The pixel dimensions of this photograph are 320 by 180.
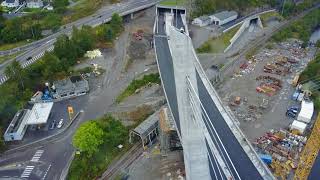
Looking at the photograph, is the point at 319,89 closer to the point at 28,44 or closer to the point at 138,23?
the point at 138,23

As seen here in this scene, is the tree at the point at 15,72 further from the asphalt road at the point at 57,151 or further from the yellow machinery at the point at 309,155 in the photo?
the yellow machinery at the point at 309,155

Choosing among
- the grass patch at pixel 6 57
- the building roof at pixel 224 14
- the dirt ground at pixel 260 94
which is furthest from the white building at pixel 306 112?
the grass patch at pixel 6 57

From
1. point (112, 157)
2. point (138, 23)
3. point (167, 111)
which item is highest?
point (138, 23)

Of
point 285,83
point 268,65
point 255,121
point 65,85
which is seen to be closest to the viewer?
point 255,121

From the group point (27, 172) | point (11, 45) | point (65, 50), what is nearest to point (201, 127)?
point (27, 172)

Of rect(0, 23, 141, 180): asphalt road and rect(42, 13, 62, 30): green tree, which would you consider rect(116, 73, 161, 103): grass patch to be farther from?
rect(42, 13, 62, 30): green tree

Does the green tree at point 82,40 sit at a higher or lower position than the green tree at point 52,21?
lower

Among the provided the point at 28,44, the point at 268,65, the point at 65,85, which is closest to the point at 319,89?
the point at 268,65
